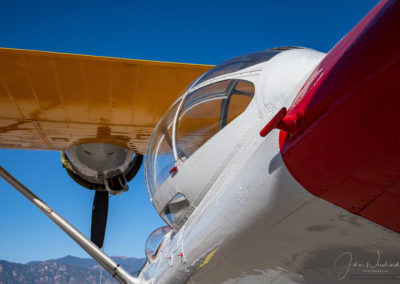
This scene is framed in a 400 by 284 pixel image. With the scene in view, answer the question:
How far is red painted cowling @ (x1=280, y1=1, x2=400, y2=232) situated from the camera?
3.25ft

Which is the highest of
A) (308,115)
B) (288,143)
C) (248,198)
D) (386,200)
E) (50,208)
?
(308,115)

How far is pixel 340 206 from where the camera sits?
4.41 feet

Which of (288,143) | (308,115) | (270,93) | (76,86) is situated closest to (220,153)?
(270,93)

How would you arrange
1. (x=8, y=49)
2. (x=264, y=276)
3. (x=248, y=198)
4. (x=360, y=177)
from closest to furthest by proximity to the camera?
(x=360, y=177)
(x=248, y=198)
(x=264, y=276)
(x=8, y=49)

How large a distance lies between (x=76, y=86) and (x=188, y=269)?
3.97 metres

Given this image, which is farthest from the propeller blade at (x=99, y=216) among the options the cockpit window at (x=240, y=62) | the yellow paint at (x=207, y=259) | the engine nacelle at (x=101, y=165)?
the yellow paint at (x=207, y=259)

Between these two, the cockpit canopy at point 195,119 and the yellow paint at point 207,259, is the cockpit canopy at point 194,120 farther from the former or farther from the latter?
the yellow paint at point 207,259

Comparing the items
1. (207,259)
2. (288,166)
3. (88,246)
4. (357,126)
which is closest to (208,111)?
(207,259)

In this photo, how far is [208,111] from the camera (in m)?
2.49

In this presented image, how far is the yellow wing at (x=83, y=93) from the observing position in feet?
16.9

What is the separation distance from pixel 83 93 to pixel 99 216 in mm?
3677

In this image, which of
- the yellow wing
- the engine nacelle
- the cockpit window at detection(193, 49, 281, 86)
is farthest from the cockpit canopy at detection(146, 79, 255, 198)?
the engine nacelle

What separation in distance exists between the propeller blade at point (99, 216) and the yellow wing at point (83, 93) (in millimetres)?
1954

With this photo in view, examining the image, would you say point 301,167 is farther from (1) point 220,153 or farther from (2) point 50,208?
(2) point 50,208
